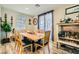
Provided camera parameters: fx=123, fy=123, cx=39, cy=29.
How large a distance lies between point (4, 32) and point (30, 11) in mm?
649

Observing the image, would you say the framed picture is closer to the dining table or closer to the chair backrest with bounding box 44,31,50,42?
the chair backrest with bounding box 44,31,50,42

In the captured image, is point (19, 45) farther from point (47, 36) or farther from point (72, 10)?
point (72, 10)

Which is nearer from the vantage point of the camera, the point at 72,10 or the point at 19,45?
the point at 72,10

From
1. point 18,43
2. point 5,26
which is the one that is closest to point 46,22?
point 18,43

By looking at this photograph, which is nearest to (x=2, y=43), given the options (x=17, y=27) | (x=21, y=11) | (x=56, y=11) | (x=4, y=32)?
(x=4, y=32)

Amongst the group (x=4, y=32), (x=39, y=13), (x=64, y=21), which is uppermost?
(x=39, y=13)

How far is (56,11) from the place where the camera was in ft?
7.89

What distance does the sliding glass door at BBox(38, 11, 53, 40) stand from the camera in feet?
8.06

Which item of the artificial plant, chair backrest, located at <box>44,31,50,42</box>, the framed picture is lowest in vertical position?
chair backrest, located at <box>44,31,50,42</box>

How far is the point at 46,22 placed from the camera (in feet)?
8.27

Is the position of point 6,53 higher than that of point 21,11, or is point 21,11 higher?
point 21,11

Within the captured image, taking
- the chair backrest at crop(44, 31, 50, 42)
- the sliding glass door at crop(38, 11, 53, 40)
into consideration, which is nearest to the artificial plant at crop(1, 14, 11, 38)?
the sliding glass door at crop(38, 11, 53, 40)

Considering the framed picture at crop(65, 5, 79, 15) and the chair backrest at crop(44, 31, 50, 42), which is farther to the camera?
the chair backrest at crop(44, 31, 50, 42)
